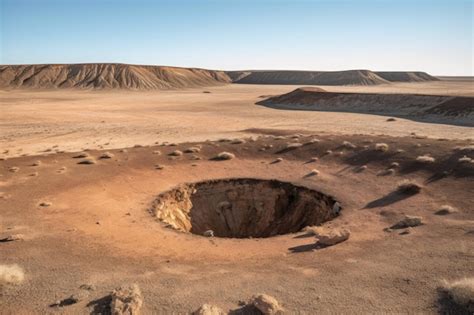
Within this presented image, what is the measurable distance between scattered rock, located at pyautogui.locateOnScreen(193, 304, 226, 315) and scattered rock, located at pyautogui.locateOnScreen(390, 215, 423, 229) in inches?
284

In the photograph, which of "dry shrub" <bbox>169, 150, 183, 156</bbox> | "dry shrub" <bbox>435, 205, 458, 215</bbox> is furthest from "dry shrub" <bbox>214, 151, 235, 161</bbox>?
"dry shrub" <bbox>435, 205, 458, 215</bbox>

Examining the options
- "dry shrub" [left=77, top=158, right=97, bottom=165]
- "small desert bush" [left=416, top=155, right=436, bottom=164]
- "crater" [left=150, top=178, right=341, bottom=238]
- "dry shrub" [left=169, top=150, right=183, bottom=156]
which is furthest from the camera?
"dry shrub" [left=169, top=150, right=183, bottom=156]

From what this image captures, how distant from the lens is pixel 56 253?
10.6 meters

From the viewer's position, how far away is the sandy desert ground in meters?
8.32

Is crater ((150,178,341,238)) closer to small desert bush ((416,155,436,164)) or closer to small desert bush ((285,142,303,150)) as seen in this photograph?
small desert bush ((285,142,303,150))

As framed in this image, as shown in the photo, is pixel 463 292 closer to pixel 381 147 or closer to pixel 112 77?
pixel 381 147

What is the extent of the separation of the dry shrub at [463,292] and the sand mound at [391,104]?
122 ft

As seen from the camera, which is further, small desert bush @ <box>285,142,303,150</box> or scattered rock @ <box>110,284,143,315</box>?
small desert bush @ <box>285,142,303,150</box>

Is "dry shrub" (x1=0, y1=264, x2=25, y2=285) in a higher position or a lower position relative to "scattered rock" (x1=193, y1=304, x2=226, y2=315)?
higher

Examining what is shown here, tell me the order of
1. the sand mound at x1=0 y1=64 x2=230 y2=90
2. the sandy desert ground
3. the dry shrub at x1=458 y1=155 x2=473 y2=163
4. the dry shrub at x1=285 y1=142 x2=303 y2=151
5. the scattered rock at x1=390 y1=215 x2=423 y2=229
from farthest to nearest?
1. the sand mound at x1=0 y1=64 x2=230 y2=90
2. the dry shrub at x1=285 y1=142 x2=303 y2=151
3. the dry shrub at x1=458 y1=155 x2=473 y2=163
4. the scattered rock at x1=390 y1=215 x2=423 y2=229
5. the sandy desert ground

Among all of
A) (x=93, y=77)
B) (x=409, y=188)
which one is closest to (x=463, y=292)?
(x=409, y=188)

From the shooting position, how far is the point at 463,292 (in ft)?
25.4

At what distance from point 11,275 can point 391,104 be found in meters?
56.2

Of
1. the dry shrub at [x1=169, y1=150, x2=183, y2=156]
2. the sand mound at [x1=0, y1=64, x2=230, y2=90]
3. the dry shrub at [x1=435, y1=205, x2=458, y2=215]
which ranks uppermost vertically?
the sand mound at [x1=0, y1=64, x2=230, y2=90]
